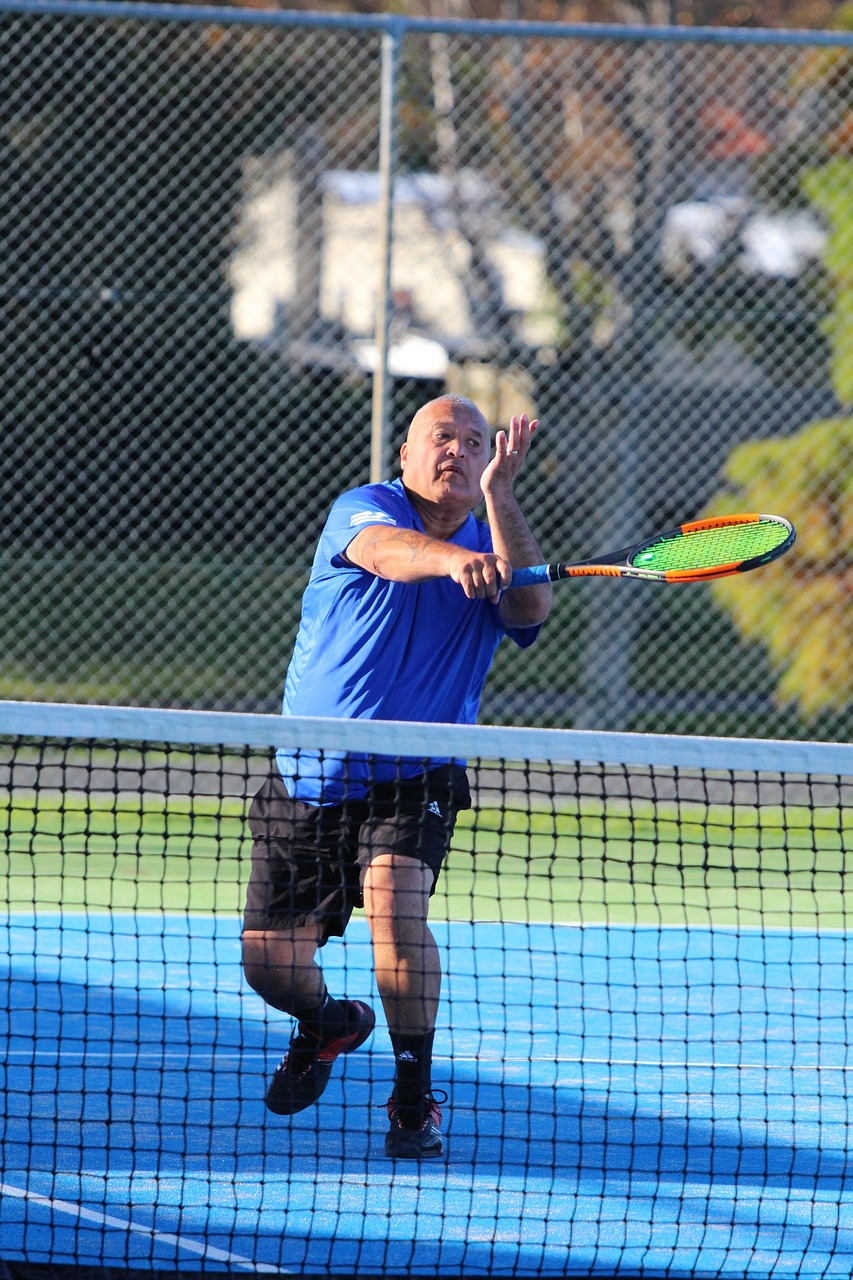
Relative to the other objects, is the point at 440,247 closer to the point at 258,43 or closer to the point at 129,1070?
the point at 258,43

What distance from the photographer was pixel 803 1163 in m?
3.78

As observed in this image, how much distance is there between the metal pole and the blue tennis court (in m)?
2.45

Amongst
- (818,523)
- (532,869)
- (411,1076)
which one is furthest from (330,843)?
(818,523)

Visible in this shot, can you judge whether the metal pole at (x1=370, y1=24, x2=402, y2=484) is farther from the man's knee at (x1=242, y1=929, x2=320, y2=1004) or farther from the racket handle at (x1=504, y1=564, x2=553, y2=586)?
the man's knee at (x1=242, y1=929, x2=320, y2=1004)

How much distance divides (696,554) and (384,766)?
3.31ft

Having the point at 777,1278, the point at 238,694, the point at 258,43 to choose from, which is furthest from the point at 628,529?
the point at 777,1278

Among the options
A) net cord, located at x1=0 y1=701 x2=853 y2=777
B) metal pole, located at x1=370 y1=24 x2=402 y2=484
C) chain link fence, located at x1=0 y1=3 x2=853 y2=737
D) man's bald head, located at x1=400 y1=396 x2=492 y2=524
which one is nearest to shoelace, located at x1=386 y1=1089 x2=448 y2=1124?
net cord, located at x1=0 y1=701 x2=853 y2=777

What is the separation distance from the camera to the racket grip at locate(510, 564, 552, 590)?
3643mm

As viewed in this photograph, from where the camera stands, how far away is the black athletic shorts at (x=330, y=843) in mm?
3746

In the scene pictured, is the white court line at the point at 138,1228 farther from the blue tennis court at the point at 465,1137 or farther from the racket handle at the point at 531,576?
the racket handle at the point at 531,576

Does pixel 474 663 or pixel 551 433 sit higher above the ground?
pixel 551 433

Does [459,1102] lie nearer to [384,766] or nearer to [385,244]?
[384,766]

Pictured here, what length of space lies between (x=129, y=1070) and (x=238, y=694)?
4742 millimetres

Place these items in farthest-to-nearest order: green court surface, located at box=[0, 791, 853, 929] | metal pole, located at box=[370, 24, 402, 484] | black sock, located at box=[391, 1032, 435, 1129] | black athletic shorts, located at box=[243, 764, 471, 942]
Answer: metal pole, located at box=[370, 24, 402, 484] → green court surface, located at box=[0, 791, 853, 929] → black athletic shorts, located at box=[243, 764, 471, 942] → black sock, located at box=[391, 1032, 435, 1129]
